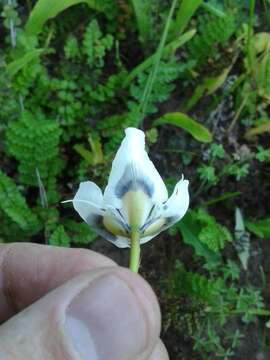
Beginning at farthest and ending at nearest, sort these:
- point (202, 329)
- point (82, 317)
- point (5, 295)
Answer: point (202, 329), point (5, 295), point (82, 317)

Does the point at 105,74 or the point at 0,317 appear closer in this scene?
the point at 0,317

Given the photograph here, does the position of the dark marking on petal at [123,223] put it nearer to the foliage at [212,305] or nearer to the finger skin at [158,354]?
the finger skin at [158,354]

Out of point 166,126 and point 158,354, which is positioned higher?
point 166,126

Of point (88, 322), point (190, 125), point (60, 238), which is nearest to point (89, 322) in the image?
point (88, 322)

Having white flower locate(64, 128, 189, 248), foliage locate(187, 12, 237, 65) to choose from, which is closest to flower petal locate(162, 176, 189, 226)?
white flower locate(64, 128, 189, 248)

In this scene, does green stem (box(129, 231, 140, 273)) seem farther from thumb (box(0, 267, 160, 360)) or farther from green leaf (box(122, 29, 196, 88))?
green leaf (box(122, 29, 196, 88))

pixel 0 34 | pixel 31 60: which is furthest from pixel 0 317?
pixel 0 34

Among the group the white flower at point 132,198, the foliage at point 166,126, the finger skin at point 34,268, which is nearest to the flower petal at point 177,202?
the white flower at point 132,198

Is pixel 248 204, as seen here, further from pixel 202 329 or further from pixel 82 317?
pixel 82 317

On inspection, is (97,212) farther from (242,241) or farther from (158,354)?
(242,241)
